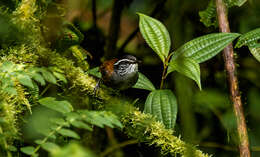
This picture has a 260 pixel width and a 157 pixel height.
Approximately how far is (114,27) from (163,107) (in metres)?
1.50

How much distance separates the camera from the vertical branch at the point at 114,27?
3.51 m

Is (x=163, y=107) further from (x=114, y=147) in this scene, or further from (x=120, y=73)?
(x=114, y=147)

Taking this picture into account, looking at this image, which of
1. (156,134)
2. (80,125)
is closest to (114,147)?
(156,134)

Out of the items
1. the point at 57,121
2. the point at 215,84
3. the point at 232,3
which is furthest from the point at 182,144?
the point at 215,84

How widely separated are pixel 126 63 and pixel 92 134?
2.49 ft

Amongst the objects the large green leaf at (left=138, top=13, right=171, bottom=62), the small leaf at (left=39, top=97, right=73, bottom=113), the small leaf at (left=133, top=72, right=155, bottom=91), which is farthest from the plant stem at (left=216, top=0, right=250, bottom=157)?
the small leaf at (left=39, top=97, right=73, bottom=113)

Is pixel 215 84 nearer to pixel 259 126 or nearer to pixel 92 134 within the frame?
pixel 259 126

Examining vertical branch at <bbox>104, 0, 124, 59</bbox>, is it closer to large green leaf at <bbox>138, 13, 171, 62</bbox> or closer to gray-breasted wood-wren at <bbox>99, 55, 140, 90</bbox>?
gray-breasted wood-wren at <bbox>99, 55, 140, 90</bbox>

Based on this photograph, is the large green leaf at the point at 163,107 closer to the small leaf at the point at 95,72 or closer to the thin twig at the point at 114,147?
the small leaf at the point at 95,72

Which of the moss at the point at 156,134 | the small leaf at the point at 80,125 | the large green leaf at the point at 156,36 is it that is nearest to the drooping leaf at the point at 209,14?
the large green leaf at the point at 156,36

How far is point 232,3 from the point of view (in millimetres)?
2787

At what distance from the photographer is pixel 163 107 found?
2270mm

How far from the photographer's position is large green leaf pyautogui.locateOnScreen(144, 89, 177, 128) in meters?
2.24

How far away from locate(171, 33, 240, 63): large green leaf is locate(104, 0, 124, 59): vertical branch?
4.14 feet
